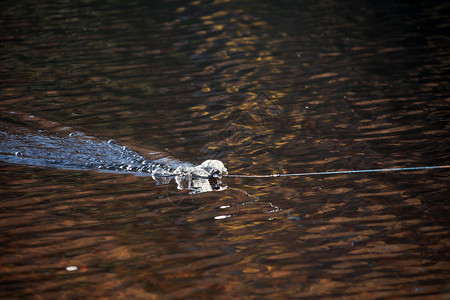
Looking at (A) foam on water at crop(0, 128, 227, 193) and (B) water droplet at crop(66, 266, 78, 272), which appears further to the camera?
(A) foam on water at crop(0, 128, 227, 193)

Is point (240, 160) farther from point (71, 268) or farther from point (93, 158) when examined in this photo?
point (71, 268)

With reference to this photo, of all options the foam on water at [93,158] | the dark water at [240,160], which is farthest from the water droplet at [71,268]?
the foam on water at [93,158]

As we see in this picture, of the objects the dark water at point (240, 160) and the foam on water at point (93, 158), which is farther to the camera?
the foam on water at point (93, 158)

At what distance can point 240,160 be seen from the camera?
711 cm

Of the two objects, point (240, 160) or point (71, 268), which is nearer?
point (71, 268)

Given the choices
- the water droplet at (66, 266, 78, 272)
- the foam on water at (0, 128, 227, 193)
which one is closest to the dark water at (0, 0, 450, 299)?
the water droplet at (66, 266, 78, 272)

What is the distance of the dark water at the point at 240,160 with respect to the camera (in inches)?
183

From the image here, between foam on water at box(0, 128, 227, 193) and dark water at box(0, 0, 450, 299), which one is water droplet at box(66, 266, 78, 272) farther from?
foam on water at box(0, 128, 227, 193)

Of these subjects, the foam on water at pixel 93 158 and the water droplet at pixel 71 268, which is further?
the foam on water at pixel 93 158

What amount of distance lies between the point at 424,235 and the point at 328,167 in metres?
1.75

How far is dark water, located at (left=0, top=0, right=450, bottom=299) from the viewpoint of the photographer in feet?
15.2

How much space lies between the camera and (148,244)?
202 inches

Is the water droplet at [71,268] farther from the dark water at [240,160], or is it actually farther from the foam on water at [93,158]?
the foam on water at [93,158]

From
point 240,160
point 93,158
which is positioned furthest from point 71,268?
point 240,160
